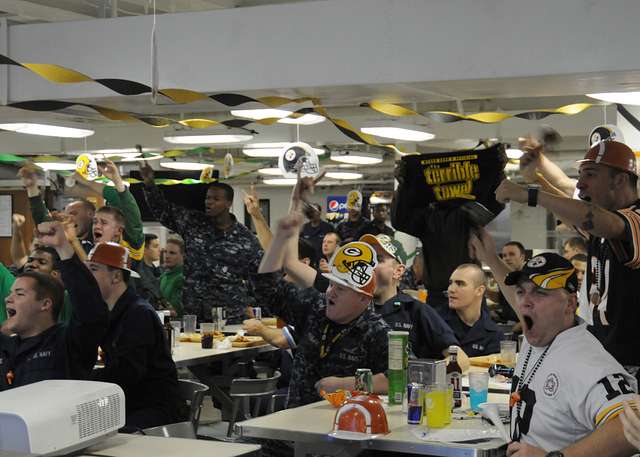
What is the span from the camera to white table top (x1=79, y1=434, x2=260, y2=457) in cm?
295

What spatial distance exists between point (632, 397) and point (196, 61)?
481 cm

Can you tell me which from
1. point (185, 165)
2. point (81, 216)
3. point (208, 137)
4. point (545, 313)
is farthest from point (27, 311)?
point (185, 165)

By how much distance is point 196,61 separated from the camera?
22.9ft

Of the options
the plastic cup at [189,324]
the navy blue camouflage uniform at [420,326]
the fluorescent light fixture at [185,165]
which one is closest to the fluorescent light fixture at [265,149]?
the fluorescent light fixture at [185,165]

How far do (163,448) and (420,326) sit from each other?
2.71 meters

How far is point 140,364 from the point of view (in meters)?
4.85

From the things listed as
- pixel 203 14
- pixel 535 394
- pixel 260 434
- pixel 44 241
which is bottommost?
pixel 260 434

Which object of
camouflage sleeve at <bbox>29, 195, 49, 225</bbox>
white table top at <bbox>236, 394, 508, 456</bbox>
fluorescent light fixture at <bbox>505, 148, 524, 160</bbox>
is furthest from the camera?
fluorescent light fixture at <bbox>505, 148, 524, 160</bbox>

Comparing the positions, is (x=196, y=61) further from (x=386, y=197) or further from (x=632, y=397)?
(x=386, y=197)

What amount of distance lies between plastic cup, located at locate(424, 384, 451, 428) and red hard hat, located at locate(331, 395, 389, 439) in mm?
235

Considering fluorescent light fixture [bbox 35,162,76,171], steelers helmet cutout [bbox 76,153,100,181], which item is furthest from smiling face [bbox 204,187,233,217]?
fluorescent light fixture [bbox 35,162,76,171]

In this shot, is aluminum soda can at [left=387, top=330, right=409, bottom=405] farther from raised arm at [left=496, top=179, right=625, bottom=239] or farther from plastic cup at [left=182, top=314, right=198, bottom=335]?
plastic cup at [left=182, top=314, right=198, bottom=335]

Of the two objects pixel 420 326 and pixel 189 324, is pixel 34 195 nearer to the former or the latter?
pixel 189 324

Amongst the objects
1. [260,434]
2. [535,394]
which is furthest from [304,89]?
[535,394]
